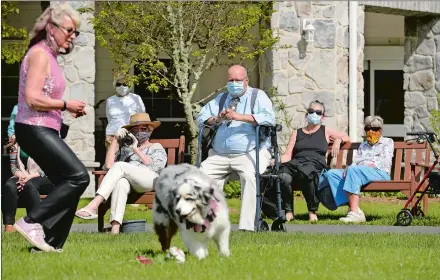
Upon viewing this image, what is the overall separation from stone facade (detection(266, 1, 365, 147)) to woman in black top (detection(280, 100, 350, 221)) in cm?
384

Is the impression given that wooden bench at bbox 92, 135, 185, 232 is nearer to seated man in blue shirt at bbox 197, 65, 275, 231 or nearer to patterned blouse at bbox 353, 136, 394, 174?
seated man in blue shirt at bbox 197, 65, 275, 231

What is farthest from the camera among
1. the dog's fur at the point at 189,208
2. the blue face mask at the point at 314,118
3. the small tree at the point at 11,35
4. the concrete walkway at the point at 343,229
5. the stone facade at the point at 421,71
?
the stone facade at the point at 421,71

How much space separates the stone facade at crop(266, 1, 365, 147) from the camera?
56.7 ft

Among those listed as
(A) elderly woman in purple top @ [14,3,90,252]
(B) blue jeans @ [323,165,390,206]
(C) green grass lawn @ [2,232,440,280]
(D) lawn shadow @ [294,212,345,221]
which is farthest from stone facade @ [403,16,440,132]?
(A) elderly woman in purple top @ [14,3,90,252]

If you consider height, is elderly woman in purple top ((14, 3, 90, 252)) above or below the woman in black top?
above

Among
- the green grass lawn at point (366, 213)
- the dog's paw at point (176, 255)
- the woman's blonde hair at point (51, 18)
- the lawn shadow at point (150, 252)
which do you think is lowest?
the green grass lawn at point (366, 213)

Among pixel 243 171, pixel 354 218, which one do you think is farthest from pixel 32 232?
pixel 354 218

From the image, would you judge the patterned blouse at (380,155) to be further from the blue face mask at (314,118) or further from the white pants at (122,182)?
the white pants at (122,182)

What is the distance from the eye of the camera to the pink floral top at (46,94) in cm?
772

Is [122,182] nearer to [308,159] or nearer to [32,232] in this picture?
[308,159]

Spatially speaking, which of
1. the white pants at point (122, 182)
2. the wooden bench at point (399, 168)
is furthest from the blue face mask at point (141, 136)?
the wooden bench at point (399, 168)

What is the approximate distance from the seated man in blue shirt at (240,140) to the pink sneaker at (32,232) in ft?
11.3

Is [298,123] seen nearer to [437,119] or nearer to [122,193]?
[437,119]

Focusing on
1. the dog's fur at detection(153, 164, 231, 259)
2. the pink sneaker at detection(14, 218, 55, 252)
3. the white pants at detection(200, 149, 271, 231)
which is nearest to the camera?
the dog's fur at detection(153, 164, 231, 259)
